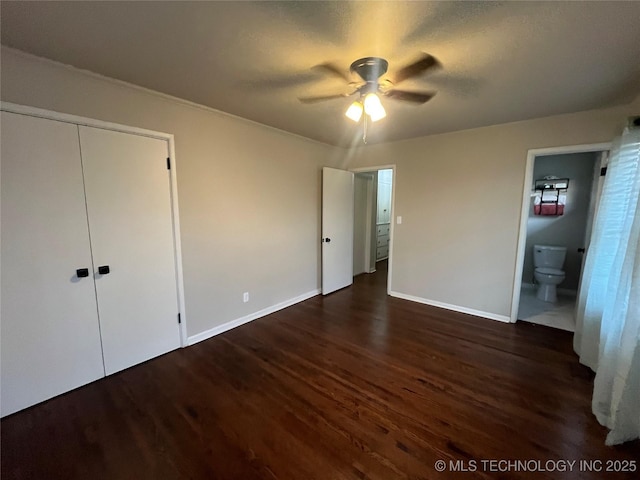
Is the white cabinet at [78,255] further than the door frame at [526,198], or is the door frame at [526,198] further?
the door frame at [526,198]

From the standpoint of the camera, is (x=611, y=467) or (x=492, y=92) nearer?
(x=611, y=467)

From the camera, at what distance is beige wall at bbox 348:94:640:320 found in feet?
9.32

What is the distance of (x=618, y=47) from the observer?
152 centimetres

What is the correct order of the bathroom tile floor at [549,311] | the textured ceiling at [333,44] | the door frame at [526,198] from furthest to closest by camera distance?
the bathroom tile floor at [549,311] < the door frame at [526,198] < the textured ceiling at [333,44]

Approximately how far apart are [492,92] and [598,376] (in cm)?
218

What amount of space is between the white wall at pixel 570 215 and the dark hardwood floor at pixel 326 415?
2.23m

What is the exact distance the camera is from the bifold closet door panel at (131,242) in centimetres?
201

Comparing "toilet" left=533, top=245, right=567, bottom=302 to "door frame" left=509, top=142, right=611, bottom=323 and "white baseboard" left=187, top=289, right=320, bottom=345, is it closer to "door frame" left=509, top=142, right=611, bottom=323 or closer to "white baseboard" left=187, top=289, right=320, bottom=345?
"door frame" left=509, top=142, right=611, bottom=323

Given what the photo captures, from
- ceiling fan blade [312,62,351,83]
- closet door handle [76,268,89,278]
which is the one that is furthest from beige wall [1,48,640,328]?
ceiling fan blade [312,62,351,83]

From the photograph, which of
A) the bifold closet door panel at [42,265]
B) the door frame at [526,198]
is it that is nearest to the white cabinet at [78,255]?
the bifold closet door panel at [42,265]

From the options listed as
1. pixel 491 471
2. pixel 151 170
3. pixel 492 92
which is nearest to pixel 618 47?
pixel 492 92

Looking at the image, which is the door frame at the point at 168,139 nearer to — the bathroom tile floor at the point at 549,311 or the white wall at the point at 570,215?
the bathroom tile floor at the point at 549,311

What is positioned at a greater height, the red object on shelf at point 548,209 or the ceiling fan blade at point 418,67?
the ceiling fan blade at point 418,67

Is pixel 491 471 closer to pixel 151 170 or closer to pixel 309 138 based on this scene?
pixel 151 170
